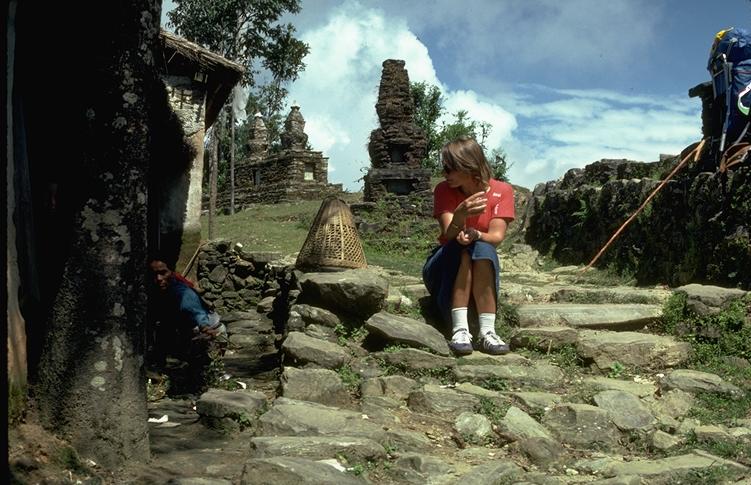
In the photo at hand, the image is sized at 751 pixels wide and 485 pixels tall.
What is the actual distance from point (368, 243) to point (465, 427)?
12.0 metres

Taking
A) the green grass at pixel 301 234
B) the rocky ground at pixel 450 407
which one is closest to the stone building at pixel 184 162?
the green grass at pixel 301 234

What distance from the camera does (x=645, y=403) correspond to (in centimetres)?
472

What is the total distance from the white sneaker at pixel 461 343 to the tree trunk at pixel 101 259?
240cm

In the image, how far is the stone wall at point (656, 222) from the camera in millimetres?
6391

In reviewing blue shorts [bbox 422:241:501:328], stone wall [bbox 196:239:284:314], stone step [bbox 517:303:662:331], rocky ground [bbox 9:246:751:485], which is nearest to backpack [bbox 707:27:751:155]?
rocky ground [bbox 9:246:751:485]

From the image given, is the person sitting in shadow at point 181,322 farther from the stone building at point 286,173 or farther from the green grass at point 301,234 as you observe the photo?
the stone building at point 286,173

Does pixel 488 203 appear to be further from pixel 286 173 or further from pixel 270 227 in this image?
pixel 286 173

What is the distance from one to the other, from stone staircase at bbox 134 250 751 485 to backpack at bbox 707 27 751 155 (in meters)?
1.80

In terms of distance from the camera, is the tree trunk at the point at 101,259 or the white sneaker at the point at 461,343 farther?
the white sneaker at the point at 461,343

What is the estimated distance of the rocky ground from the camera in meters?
3.73

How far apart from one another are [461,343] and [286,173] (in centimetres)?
2425

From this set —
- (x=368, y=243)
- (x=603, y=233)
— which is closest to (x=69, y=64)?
(x=603, y=233)

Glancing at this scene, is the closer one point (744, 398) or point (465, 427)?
point (465, 427)

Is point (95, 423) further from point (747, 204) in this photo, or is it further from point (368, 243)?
point (368, 243)
